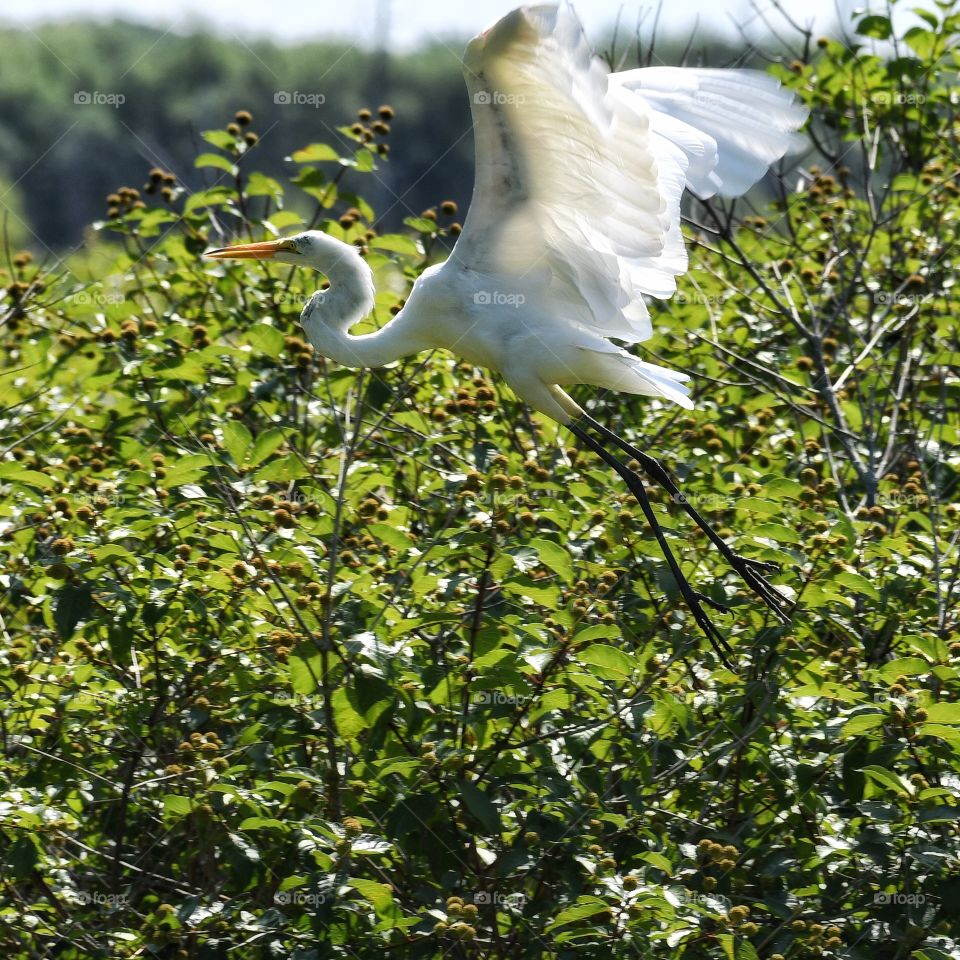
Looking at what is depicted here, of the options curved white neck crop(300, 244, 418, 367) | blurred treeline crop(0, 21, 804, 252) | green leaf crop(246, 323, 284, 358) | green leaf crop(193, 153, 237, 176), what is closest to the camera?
green leaf crop(246, 323, 284, 358)

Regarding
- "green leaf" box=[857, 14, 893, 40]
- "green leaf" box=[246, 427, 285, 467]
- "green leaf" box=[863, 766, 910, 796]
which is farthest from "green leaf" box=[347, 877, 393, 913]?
"green leaf" box=[857, 14, 893, 40]

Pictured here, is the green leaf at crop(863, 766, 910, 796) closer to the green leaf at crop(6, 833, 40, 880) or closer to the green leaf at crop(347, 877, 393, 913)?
the green leaf at crop(347, 877, 393, 913)

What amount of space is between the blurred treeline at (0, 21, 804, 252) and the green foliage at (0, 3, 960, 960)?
1078 inches

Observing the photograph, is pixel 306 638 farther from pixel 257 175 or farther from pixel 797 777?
pixel 257 175

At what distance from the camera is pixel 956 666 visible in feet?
12.1

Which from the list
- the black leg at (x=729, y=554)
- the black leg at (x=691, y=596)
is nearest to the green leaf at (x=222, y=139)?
the black leg at (x=729, y=554)

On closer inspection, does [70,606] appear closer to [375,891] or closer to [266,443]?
[266,443]

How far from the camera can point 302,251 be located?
477 centimetres

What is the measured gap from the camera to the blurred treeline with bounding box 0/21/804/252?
3522 centimetres

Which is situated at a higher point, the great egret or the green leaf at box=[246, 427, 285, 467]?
the great egret

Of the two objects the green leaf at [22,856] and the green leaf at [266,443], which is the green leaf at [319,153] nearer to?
the green leaf at [266,443]

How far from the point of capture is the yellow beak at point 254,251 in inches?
188

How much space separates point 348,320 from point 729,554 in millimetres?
1590

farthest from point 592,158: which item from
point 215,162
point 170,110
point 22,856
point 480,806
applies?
point 170,110
